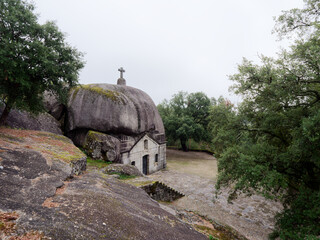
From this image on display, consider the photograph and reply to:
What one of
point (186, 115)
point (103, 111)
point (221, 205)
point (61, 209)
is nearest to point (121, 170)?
point (103, 111)

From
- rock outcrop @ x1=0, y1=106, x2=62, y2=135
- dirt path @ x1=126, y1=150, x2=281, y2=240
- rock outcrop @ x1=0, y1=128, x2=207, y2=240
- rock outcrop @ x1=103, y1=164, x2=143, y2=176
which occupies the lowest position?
dirt path @ x1=126, y1=150, x2=281, y2=240

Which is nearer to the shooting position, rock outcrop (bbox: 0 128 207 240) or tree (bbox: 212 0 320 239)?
rock outcrop (bbox: 0 128 207 240)

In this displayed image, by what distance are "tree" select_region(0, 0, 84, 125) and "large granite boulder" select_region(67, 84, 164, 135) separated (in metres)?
7.14

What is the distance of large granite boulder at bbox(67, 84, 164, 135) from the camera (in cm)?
1845

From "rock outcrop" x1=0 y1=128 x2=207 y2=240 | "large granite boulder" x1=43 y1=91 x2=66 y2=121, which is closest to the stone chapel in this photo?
"large granite boulder" x1=43 y1=91 x2=66 y2=121

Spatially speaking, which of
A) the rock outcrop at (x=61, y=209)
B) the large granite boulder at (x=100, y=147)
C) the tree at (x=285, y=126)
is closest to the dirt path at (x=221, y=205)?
the tree at (x=285, y=126)

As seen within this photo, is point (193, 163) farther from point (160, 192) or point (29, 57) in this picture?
point (29, 57)

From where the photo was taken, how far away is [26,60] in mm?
8984

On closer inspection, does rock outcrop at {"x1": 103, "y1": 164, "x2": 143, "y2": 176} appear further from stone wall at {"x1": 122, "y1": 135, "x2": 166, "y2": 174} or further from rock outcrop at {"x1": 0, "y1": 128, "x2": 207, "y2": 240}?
rock outcrop at {"x1": 0, "y1": 128, "x2": 207, "y2": 240}

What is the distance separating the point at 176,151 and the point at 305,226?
29.5m

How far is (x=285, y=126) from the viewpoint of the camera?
28.2ft

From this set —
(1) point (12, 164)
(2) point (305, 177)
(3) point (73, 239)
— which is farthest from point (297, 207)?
(1) point (12, 164)

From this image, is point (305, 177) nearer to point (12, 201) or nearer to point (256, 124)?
point (256, 124)

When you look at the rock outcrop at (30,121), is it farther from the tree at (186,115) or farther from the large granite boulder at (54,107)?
the tree at (186,115)
